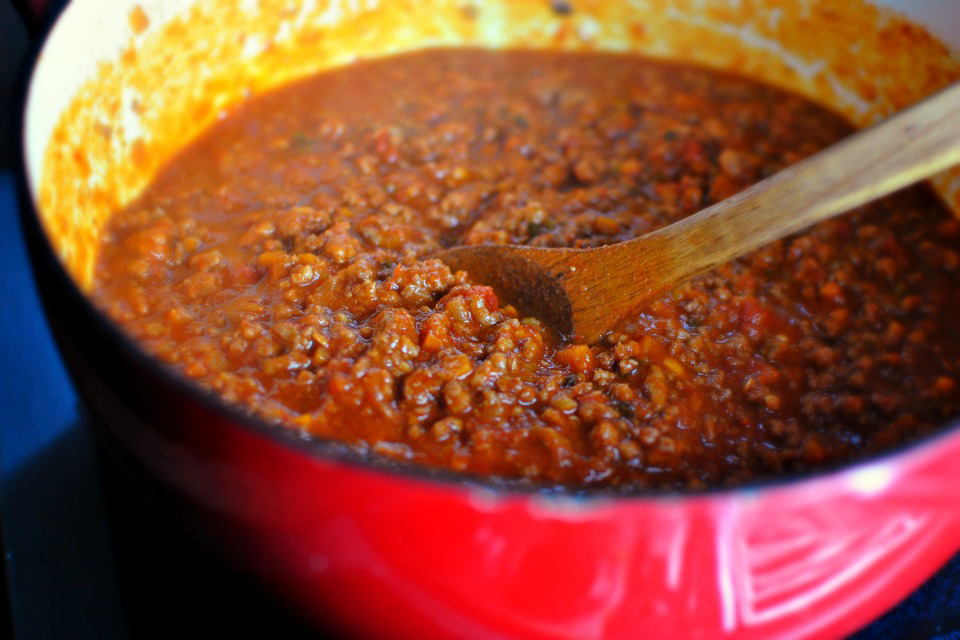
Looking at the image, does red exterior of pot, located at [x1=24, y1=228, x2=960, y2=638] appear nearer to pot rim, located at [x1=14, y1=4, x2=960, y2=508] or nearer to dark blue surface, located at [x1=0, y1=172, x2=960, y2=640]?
pot rim, located at [x1=14, y1=4, x2=960, y2=508]

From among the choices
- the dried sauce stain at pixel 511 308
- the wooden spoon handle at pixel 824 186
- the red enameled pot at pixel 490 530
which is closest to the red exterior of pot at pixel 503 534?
the red enameled pot at pixel 490 530

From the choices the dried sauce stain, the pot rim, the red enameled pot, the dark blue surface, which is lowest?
the dark blue surface

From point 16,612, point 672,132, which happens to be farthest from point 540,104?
point 16,612

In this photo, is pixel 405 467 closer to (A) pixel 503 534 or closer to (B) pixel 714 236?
(A) pixel 503 534

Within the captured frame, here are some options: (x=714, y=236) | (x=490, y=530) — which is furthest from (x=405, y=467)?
(x=714, y=236)

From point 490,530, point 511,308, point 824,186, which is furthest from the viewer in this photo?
point 511,308

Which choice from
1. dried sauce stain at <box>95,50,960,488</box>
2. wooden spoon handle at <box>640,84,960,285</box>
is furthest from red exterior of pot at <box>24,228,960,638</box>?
wooden spoon handle at <box>640,84,960,285</box>
